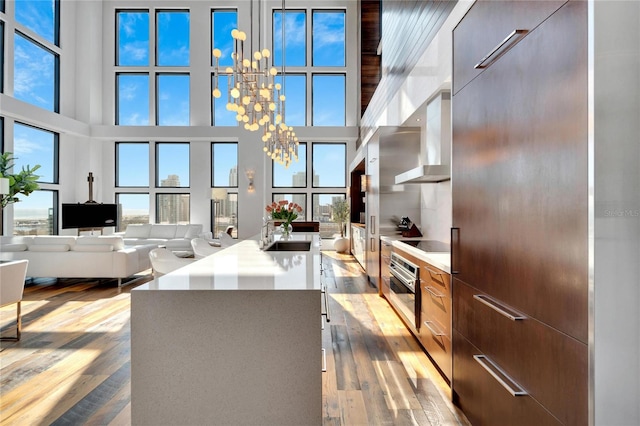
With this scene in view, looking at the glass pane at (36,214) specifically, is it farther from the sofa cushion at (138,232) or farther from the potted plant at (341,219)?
the potted plant at (341,219)

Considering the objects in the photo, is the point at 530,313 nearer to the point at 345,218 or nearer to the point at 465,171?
the point at 465,171

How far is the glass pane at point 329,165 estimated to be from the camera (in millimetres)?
10914

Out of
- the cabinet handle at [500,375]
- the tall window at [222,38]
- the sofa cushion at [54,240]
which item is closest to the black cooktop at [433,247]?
the cabinet handle at [500,375]

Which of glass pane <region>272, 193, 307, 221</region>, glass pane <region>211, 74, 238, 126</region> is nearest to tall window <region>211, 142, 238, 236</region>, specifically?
glass pane <region>211, 74, 238, 126</region>

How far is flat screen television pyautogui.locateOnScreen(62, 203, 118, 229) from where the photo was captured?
9.09 meters

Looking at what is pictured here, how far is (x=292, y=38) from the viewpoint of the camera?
36.1 feet

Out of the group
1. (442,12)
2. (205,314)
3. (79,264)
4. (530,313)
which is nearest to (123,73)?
(79,264)

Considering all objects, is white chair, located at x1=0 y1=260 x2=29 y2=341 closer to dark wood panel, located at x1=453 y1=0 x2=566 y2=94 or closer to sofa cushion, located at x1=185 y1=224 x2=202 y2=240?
dark wood panel, located at x1=453 y1=0 x2=566 y2=94

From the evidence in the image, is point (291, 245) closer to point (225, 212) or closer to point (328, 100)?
point (225, 212)

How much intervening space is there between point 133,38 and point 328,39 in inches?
231

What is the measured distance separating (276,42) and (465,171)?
10226mm

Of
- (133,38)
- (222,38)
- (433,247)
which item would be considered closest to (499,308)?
(433,247)

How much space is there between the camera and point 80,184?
394 inches

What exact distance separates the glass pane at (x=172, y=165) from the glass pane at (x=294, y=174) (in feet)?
8.84
